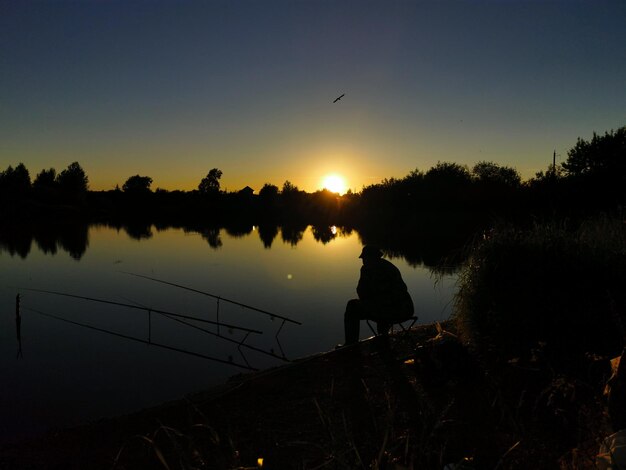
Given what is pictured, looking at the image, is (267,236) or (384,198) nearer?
(267,236)

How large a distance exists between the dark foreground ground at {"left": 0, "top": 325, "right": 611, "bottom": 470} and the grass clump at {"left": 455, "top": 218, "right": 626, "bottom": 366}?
1.79 ft

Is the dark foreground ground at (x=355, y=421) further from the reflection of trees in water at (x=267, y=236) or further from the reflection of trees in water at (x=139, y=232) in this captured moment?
the reflection of trees in water at (x=139, y=232)

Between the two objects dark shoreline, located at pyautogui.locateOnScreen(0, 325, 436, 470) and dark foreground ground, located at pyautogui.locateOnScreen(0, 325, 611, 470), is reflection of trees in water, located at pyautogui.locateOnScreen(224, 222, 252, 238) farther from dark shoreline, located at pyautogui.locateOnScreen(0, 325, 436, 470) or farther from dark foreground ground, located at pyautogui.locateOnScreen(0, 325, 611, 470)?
dark foreground ground, located at pyautogui.locateOnScreen(0, 325, 611, 470)

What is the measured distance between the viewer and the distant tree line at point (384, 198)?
29375mm

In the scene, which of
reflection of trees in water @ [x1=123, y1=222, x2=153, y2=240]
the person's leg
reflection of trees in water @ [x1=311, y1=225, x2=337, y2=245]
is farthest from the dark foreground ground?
reflection of trees in water @ [x1=123, y1=222, x2=153, y2=240]

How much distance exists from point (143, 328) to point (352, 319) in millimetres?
7513

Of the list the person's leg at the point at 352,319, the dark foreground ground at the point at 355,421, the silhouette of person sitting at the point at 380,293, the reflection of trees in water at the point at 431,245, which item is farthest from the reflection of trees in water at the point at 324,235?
the dark foreground ground at the point at 355,421

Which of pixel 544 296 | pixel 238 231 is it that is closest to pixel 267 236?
pixel 238 231

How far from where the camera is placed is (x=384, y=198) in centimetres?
7569

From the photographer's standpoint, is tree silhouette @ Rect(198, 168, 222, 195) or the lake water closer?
the lake water

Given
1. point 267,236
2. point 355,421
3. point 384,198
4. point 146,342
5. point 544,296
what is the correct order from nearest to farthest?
point 355,421, point 544,296, point 146,342, point 267,236, point 384,198

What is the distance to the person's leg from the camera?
780 cm

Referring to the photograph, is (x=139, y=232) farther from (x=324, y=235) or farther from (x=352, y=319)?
(x=352, y=319)

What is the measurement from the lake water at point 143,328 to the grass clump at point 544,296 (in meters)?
2.01
